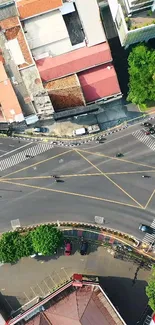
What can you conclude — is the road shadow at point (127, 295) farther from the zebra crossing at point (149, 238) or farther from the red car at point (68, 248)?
the red car at point (68, 248)

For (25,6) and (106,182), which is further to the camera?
(106,182)

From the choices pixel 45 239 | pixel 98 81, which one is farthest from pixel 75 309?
pixel 98 81

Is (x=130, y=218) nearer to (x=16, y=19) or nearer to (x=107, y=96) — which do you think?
(x=107, y=96)

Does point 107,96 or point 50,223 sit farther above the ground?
point 107,96

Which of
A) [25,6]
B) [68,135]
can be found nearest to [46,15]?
[25,6]

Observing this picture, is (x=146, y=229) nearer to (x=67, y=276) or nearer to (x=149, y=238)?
(x=149, y=238)

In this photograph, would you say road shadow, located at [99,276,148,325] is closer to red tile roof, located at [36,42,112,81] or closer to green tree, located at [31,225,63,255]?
green tree, located at [31,225,63,255]
